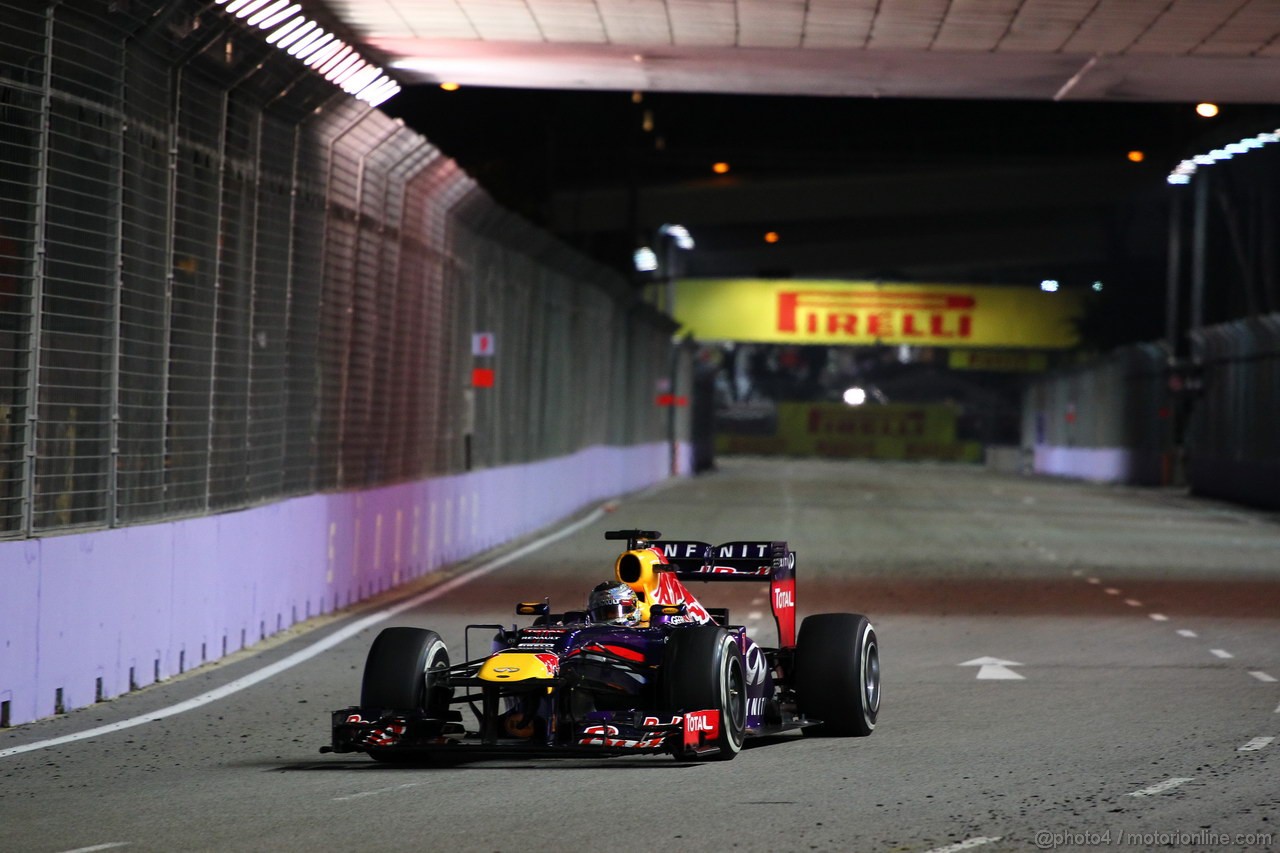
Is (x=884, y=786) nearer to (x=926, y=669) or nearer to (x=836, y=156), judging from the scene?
(x=926, y=669)

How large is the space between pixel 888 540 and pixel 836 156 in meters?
29.8

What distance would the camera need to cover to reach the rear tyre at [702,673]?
10133 mm

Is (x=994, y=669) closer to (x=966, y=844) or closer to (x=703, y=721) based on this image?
(x=703, y=721)

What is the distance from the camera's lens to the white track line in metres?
11.4

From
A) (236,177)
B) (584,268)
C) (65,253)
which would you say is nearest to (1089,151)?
(584,268)

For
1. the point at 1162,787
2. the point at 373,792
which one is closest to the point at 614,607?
the point at 373,792

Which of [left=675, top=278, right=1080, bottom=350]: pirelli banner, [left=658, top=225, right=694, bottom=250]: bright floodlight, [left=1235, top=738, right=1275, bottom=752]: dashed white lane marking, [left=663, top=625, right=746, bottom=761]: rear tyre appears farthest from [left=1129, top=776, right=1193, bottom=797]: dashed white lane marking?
[left=675, top=278, right=1080, bottom=350]: pirelli banner

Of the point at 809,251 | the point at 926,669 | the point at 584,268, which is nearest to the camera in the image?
the point at 926,669

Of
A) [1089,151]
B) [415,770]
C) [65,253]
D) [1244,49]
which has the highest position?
[1089,151]

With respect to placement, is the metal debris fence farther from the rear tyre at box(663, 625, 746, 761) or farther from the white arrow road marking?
the white arrow road marking

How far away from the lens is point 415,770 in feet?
33.6

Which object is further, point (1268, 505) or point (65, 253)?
point (1268, 505)

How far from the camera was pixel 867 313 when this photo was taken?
249ft

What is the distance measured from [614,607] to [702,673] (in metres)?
0.91
